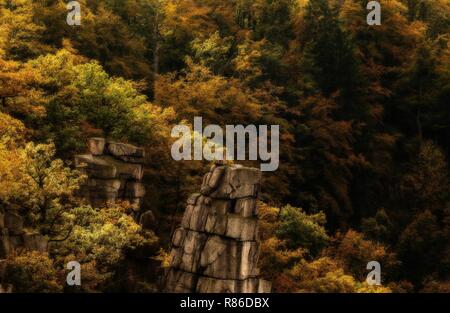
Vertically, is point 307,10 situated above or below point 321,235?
above

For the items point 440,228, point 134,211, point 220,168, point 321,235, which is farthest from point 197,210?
point 440,228

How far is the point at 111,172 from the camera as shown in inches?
1455

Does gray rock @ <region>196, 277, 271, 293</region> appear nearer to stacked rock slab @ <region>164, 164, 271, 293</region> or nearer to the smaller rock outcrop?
stacked rock slab @ <region>164, 164, 271, 293</region>

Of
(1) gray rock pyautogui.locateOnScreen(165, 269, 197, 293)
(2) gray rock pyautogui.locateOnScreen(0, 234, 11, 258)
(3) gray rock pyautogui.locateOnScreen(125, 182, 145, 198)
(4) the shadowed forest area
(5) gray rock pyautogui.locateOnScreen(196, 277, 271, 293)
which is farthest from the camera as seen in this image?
(3) gray rock pyautogui.locateOnScreen(125, 182, 145, 198)

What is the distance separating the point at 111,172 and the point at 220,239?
8.79 metres

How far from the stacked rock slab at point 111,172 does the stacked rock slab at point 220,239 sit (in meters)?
4.41

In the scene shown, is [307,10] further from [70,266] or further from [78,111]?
[70,266]

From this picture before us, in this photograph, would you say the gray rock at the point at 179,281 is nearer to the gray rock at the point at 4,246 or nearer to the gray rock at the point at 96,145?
the gray rock at the point at 96,145

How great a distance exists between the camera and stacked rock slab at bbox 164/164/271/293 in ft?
104

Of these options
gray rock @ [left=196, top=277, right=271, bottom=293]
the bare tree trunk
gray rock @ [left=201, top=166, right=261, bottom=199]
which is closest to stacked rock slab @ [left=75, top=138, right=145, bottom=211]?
gray rock @ [left=201, top=166, right=261, bottom=199]

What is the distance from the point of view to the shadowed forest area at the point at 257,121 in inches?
1200

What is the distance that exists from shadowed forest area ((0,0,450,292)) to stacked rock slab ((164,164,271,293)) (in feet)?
6.40
